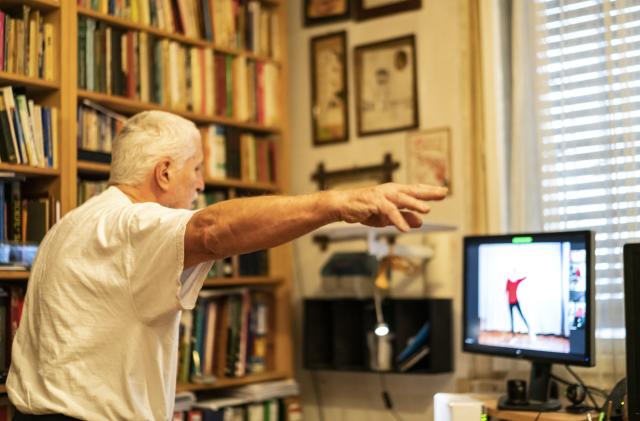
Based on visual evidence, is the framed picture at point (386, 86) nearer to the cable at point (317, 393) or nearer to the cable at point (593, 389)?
the cable at point (317, 393)

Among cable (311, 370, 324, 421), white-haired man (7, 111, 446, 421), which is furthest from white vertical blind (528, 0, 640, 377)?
white-haired man (7, 111, 446, 421)

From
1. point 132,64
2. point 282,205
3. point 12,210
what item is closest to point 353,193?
point 282,205

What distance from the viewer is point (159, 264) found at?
1777 millimetres

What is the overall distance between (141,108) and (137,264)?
5.13 feet

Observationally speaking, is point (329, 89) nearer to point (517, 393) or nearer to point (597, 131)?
point (597, 131)

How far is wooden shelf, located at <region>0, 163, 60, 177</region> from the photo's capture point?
278cm

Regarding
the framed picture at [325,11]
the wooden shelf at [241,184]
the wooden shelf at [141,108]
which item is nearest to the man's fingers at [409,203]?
the wooden shelf at [141,108]

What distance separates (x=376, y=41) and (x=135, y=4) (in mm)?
1043

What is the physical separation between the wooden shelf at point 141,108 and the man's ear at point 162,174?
0.96 metres

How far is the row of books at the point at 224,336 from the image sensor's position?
339cm

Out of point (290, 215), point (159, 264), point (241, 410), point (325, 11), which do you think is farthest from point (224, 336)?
point (290, 215)

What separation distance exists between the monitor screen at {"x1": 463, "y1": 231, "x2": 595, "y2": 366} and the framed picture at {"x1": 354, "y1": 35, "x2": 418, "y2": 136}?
2.75 feet

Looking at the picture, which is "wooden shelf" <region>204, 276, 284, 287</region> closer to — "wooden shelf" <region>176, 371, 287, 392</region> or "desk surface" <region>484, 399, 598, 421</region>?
"wooden shelf" <region>176, 371, 287, 392</region>

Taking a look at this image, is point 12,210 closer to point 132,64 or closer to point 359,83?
point 132,64
